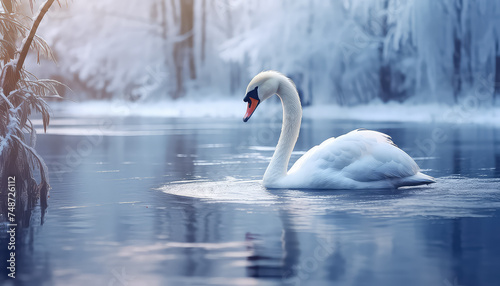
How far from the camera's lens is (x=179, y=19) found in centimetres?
5009

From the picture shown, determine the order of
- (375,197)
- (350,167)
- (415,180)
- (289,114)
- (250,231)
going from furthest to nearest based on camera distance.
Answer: (289,114), (415,180), (350,167), (375,197), (250,231)

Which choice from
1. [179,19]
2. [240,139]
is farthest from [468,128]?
[179,19]

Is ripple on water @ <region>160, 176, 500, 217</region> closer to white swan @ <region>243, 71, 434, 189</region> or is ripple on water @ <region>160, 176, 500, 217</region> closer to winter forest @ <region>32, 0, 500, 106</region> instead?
white swan @ <region>243, 71, 434, 189</region>

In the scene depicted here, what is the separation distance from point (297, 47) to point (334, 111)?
3117mm

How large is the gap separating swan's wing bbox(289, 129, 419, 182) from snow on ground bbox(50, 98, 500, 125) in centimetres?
1785

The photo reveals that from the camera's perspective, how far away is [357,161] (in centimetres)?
1034

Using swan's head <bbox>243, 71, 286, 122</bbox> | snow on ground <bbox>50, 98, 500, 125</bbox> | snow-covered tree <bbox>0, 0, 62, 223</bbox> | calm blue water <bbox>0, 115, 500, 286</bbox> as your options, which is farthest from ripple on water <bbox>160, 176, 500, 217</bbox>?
snow on ground <bbox>50, 98, 500, 125</bbox>

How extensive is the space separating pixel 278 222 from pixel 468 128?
18.2m

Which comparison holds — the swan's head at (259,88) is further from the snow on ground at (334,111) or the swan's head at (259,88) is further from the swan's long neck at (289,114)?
the snow on ground at (334,111)

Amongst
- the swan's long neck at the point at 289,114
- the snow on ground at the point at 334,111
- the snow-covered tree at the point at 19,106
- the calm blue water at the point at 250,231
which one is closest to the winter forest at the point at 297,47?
the snow on ground at the point at 334,111

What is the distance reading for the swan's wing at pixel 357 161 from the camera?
10312 mm

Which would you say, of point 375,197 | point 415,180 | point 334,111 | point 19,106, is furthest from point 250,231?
point 334,111

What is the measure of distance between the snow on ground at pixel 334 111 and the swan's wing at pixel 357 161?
17852 millimetres

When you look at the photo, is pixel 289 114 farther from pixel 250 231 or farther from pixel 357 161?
pixel 250 231
